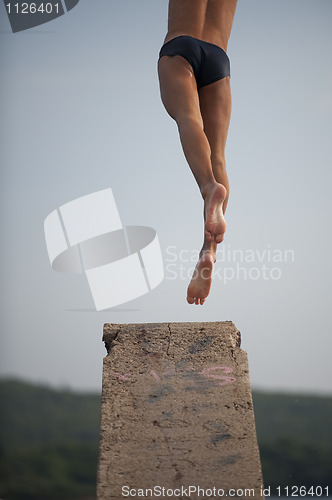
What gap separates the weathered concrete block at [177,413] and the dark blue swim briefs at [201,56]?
97 cm

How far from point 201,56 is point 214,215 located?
26.7 inches

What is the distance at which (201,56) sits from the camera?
2.12 meters

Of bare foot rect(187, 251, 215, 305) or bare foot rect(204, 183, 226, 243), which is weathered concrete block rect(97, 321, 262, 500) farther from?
bare foot rect(204, 183, 226, 243)

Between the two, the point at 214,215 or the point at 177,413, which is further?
the point at 214,215

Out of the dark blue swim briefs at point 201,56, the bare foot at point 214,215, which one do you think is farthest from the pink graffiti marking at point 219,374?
the dark blue swim briefs at point 201,56

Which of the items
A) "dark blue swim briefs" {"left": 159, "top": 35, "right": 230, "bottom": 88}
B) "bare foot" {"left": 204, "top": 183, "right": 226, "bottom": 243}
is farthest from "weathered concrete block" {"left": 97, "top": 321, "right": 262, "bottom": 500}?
"dark blue swim briefs" {"left": 159, "top": 35, "right": 230, "bottom": 88}

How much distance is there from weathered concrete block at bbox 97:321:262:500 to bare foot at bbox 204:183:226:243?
340 millimetres

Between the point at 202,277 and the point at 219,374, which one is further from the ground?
the point at 202,277

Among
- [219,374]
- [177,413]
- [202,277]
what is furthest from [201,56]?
[177,413]

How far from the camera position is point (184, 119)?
78.6 inches

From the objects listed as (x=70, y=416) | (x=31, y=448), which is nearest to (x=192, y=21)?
(x=70, y=416)

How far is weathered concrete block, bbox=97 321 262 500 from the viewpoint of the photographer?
1571 millimetres

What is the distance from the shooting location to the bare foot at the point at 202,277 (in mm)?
1934

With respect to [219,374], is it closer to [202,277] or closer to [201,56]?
[202,277]
